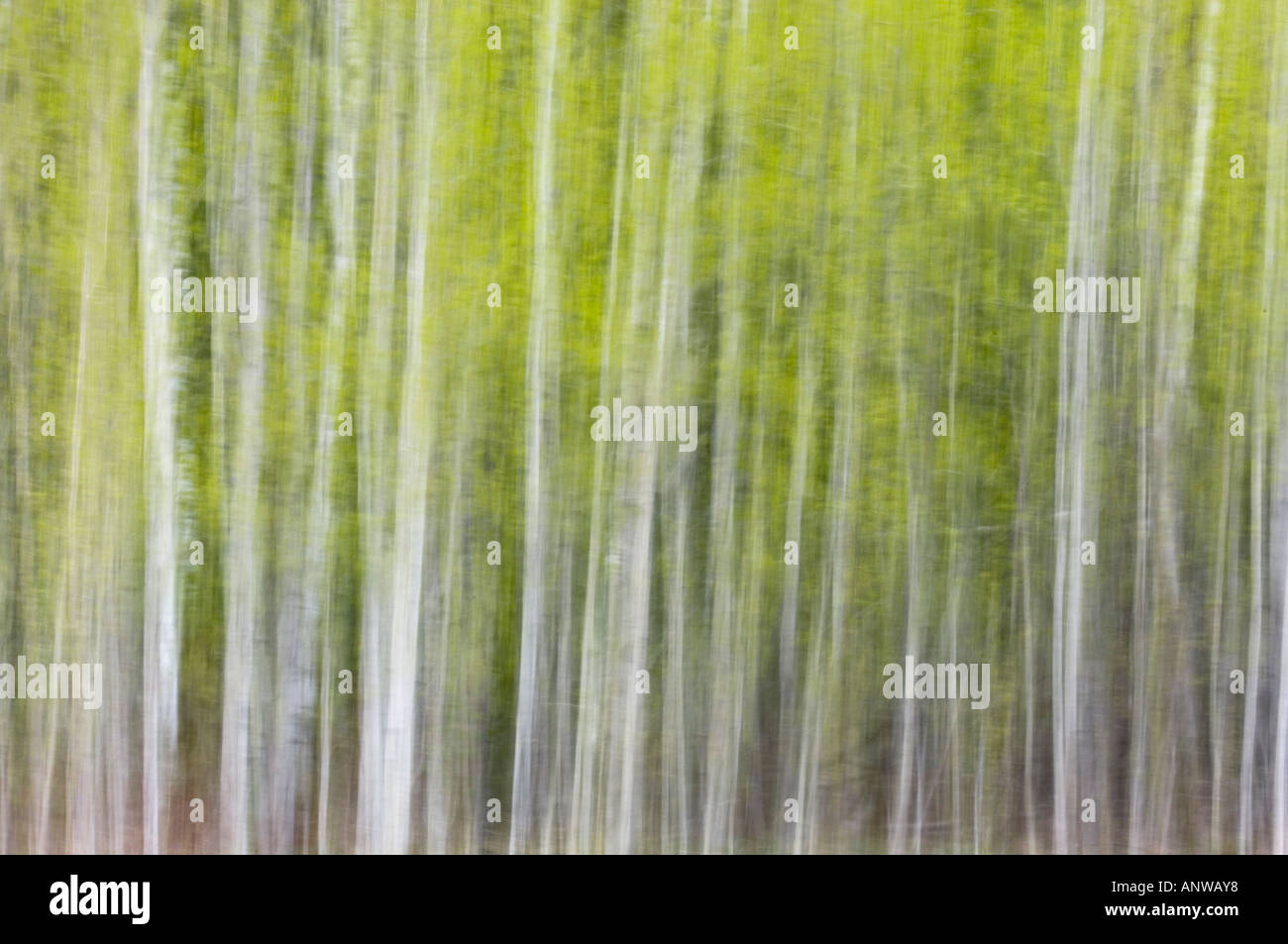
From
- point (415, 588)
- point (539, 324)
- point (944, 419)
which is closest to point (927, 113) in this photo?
point (944, 419)

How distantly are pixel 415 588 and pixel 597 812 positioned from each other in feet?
1.13

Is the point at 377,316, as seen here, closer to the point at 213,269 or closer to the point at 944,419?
the point at 213,269

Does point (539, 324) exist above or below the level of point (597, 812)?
above

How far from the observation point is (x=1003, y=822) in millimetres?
1140

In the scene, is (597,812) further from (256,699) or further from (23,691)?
(23,691)

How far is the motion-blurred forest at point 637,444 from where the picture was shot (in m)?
1.13

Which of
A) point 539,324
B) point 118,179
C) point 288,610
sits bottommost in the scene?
point 288,610

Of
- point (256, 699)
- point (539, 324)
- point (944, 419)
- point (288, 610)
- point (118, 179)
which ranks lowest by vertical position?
point (256, 699)

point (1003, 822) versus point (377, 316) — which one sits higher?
point (377, 316)

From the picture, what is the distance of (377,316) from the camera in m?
1.14

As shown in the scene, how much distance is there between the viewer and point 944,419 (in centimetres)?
114

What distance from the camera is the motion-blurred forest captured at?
1127mm

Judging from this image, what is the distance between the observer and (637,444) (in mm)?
1131
